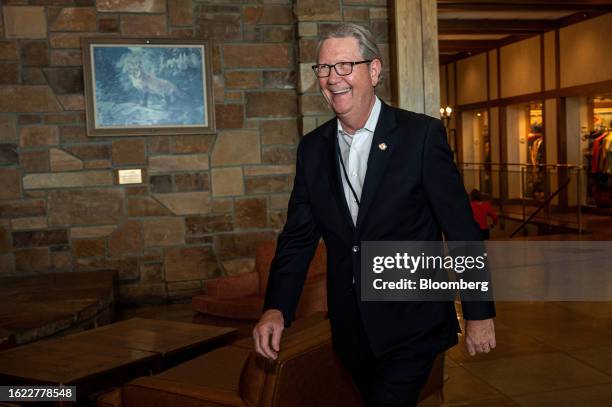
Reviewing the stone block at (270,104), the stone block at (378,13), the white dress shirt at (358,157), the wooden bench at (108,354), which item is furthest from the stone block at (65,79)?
the white dress shirt at (358,157)

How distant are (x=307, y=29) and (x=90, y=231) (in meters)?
2.39

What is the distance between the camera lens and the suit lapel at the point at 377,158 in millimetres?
1778

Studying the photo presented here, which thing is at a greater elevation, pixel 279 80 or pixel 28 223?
pixel 279 80

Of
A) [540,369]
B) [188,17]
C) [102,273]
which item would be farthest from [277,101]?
[540,369]

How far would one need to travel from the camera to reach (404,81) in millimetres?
4504

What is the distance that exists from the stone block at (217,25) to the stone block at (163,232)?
153 cm

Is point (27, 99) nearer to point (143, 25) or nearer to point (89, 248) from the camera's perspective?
point (143, 25)

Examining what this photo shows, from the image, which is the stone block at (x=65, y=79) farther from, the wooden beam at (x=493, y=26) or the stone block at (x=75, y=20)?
the wooden beam at (x=493, y=26)

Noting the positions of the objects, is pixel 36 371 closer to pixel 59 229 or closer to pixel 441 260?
pixel 441 260

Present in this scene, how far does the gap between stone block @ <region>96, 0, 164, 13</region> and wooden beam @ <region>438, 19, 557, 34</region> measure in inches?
275

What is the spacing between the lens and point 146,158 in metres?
5.88

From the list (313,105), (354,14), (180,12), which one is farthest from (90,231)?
(354,14)

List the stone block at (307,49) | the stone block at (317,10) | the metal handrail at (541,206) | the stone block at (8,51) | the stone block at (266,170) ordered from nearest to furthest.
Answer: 1. the stone block at (317,10)
2. the stone block at (307,49)
3. the stone block at (8,51)
4. the stone block at (266,170)
5. the metal handrail at (541,206)

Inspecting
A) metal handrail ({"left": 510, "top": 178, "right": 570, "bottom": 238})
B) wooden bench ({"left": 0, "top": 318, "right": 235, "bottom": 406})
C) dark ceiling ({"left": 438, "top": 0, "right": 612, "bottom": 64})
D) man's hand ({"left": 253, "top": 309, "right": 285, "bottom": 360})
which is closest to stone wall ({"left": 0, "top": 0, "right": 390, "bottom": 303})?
wooden bench ({"left": 0, "top": 318, "right": 235, "bottom": 406})
